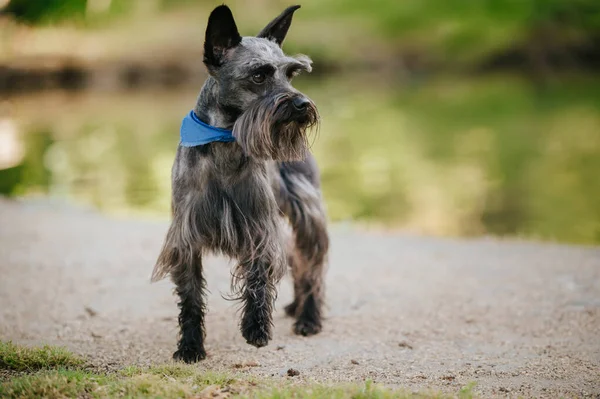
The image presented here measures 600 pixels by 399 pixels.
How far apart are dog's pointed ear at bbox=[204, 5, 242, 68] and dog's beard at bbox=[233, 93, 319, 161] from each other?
0.48 meters

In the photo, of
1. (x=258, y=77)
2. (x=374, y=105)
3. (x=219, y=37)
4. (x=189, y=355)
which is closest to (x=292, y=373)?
(x=189, y=355)

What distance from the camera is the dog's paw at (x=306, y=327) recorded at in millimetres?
6215

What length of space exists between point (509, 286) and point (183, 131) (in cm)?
411

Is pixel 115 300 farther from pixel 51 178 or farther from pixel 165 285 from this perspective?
pixel 51 178

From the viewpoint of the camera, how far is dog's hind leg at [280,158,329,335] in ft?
19.8

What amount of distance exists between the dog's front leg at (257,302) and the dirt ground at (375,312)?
25 cm

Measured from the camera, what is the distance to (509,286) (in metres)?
7.68

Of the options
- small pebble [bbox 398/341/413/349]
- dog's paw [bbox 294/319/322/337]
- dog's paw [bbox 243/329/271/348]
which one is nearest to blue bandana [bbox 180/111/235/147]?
dog's paw [bbox 243/329/271/348]

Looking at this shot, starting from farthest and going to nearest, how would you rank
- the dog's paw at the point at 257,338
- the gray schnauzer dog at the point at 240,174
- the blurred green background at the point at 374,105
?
the blurred green background at the point at 374,105 < the dog's paw at the point at 257,338 < the gray schnauzer dog at the point at 240,174

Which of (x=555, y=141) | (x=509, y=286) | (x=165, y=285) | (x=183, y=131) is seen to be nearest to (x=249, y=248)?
(x=183, y=131)

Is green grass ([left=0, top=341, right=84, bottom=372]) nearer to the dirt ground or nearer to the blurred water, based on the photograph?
the dirt ground

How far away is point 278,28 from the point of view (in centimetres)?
541

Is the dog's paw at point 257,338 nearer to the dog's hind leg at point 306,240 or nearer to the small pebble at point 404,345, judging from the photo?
the dog's hind leg at point 306,240

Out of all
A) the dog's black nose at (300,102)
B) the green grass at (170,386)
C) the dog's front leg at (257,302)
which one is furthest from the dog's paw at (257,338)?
the dog's black nose at (300,102)
